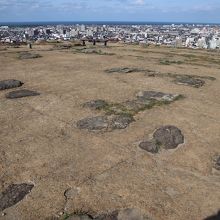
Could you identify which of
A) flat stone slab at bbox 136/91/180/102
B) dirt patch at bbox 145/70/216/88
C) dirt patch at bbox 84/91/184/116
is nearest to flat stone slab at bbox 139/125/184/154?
dirt patch at bbox 84/91/184/116

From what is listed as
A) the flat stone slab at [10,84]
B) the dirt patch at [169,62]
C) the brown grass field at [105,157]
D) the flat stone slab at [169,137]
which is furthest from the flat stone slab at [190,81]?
the flat stone slab at [10,84]

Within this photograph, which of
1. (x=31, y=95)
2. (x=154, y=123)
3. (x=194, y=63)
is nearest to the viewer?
(x=154, y=123)

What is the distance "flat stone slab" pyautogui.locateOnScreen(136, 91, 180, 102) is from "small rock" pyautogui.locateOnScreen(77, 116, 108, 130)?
2.96 metres

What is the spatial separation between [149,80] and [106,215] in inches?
449

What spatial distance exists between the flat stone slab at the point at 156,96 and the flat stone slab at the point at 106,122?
261 cm

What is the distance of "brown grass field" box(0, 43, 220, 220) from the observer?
23.4 feet

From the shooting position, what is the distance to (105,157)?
359 inches

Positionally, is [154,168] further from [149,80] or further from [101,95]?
[149,80]

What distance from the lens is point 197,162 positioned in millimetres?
8984

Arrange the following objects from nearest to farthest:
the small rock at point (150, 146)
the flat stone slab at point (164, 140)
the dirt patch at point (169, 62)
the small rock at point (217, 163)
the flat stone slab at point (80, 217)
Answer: the flat stone slab at point (80, 217), the small rock at point (217, 163), the small rock at point (150, 146), the flat stone slab at point (164, 140), the dirt patch at point (169, 62)

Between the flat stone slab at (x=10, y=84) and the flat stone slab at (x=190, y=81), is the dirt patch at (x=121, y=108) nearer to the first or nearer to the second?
the flat stone slab at (x=190, y=81)

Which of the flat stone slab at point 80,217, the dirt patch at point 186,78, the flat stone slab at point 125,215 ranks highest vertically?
the dirt patch at point 186,78

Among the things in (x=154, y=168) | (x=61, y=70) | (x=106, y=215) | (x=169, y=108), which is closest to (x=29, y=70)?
(x=61, y=70)

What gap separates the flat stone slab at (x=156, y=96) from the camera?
556 inches
